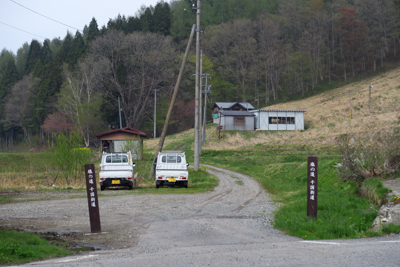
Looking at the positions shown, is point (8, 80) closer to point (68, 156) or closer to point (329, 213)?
point (68, 156)

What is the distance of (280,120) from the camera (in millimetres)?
64250

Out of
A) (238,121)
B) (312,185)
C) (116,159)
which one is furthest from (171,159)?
(238,121)

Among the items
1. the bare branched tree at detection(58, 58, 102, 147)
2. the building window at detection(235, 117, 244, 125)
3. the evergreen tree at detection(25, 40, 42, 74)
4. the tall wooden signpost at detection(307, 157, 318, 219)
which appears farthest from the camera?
the evergreen tree at detection(25, 40, 42, 74)

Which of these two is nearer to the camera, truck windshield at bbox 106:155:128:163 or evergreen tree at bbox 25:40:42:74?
truck windshield at bbox 106:155:128:163

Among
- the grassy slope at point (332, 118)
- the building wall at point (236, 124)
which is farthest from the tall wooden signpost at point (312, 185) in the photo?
the building wall at point (236, 124)

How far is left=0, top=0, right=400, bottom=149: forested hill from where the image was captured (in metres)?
67.1

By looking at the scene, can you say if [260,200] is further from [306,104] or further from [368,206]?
[306,104]

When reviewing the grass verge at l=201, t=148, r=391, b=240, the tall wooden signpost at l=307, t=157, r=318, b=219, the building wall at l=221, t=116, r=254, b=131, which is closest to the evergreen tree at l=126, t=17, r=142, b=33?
the building wall at l=221, t=116, r=254, b=131

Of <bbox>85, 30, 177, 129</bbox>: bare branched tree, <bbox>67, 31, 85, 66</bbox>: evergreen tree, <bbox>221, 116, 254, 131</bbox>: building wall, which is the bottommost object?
<bbox>221, 116, 254, 131</bbox>: building wall

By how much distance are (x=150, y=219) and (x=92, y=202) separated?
2025 mm

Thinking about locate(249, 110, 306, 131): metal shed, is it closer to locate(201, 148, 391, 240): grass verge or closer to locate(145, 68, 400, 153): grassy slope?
locate(145, 68, 400, 153): grassy slope

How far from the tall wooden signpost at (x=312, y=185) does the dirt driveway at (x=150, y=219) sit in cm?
118

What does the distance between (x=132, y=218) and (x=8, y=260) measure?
4713mm

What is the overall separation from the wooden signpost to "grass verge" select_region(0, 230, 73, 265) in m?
1.42
